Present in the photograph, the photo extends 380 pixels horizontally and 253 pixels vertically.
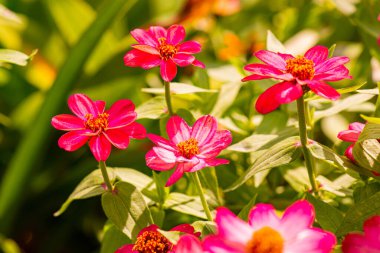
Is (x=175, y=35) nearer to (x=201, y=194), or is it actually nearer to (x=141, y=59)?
(x=141, y=59)

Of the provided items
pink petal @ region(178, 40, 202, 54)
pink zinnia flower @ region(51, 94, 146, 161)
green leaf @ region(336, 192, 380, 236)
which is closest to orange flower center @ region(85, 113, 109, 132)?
pink zinnia flower @ region(51, 94, 146, 161)

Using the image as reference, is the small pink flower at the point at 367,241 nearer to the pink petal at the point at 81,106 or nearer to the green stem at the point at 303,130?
the green stem at the point at 303,130

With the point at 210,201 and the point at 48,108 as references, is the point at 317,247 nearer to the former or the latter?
the point at 210,201

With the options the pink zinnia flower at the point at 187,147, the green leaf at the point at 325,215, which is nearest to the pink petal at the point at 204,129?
the pink zinnia flower at the point at 187,147

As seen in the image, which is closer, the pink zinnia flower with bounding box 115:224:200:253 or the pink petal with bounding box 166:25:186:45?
the pink zinnia flower with bounding box 115:224:200:253

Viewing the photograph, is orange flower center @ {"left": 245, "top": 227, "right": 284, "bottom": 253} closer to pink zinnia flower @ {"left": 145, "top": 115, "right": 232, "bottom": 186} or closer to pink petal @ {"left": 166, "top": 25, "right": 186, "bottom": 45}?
pink zinnia flower @ {"left": 145, "top": 115, "right": 232, "bottom": 186}
